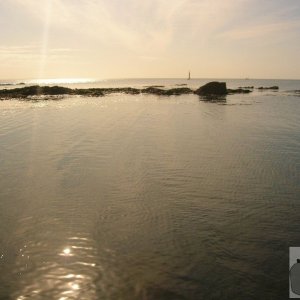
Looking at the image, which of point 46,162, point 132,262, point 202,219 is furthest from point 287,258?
point 46,162

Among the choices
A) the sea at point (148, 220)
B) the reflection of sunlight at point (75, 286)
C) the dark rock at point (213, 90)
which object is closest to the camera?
the reflection of sunlight at point (75, 286)

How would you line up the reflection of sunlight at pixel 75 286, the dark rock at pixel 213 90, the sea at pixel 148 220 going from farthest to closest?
1. the dark rock at pixel 213 90
2. the sea at pixel 148 220
3. the reflection of sunlight at pixel 75 286

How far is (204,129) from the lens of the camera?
109ft

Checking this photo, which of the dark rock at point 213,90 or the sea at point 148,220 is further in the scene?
the dark rock at point 213,90

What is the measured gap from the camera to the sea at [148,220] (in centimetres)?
880

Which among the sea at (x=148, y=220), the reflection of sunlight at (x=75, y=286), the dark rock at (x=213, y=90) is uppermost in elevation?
the dark rock at (x=213, y=90)

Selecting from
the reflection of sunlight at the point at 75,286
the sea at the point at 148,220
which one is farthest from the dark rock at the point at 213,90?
the reflection of sunlight at the point at 75,286

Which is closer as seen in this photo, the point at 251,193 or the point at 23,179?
the point at 251,193

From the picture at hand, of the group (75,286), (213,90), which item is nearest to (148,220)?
(75,286)

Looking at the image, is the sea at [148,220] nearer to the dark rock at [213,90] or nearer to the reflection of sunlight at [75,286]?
the reflection of sunlight at [75,286]

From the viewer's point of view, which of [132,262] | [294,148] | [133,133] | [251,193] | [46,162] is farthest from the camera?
[133,133]

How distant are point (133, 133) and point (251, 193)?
17.5 meters

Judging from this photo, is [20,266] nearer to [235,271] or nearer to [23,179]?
[235,271]

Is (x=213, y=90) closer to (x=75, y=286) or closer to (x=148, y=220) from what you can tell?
(x=148, y=220)
